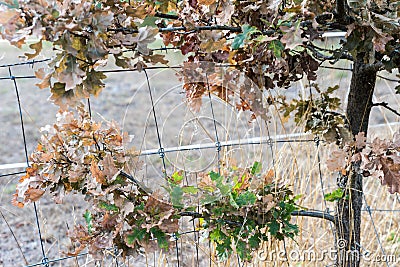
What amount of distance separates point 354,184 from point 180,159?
0.48 m

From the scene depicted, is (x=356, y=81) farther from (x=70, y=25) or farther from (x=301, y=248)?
(x=70, y=25)

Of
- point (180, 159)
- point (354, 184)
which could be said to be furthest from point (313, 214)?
point (180, 159)

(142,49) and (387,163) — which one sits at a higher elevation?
(142,49)

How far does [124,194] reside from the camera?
1171 millimetres

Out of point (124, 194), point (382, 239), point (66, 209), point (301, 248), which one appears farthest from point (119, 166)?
point (66, 209)

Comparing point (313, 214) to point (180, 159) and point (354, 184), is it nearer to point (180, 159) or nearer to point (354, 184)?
point (354, 184)

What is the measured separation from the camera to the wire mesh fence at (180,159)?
4.52 ft

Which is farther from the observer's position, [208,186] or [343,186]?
[343,186]

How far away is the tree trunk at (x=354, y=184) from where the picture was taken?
4.51 ft

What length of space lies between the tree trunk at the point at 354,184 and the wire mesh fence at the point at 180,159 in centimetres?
6

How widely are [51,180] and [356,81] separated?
798mm

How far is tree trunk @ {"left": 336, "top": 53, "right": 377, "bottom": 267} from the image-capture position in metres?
1.37

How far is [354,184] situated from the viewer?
143 centimetres

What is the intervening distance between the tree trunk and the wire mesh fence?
0.06m
